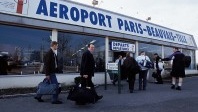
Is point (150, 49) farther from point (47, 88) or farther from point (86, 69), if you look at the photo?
point (47, 88)

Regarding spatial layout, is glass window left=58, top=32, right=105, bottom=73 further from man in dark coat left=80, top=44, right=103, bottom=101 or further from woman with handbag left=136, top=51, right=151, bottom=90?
man in dark coat left=80, top=44, right=103, bottom=101

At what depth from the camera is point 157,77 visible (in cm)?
1670

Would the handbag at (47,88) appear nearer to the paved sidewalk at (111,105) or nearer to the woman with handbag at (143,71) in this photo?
the paved sidewalk at (111,105)

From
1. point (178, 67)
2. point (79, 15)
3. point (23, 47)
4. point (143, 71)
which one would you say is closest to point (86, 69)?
point (143, 71)

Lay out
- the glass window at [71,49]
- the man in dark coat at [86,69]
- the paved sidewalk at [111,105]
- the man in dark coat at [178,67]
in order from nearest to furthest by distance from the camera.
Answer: the paved sidewalk at [111,105]
the man in dark coat at [86,69]
the man in dark coat at [178,67]
the glass window at [71,49]

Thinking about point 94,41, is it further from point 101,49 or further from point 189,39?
point 189,39

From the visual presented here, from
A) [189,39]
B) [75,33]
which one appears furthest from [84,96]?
[189,39]

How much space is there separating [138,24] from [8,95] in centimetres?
1205

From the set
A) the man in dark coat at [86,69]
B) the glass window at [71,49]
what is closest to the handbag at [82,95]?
the man in dark coat at [86,69]

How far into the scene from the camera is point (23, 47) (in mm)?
12859

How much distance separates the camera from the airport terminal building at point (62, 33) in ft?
40.2

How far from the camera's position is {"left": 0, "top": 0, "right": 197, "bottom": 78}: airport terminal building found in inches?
483

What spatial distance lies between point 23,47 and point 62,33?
2259 millimetres

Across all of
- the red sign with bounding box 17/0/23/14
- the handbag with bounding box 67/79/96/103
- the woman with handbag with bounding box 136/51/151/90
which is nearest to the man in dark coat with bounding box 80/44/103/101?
the handbag with bounding box 67/79/96/103
